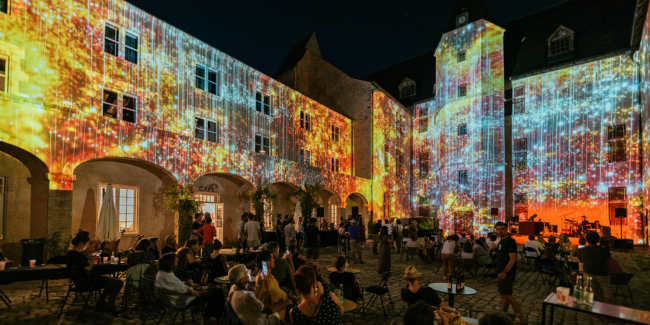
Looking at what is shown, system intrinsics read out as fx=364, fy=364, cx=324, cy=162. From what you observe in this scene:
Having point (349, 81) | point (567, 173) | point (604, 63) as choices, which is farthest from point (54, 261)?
point (604, 63)

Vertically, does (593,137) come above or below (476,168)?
above

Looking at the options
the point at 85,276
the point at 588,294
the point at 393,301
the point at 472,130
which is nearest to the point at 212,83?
the point at 85,276

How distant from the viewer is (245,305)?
3.92 m

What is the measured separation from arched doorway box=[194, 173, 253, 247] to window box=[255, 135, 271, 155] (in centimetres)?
243

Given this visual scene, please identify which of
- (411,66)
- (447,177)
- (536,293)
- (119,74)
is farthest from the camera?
(411,66)

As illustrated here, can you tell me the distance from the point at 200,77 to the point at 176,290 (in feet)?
39.8

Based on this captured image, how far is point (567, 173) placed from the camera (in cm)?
2202

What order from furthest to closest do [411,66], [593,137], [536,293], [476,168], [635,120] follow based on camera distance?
[411,66], [476,168], [593,137], [635,120], [536,293]

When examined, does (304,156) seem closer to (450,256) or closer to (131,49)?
(131,49)

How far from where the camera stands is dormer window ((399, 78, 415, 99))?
33.2 metres

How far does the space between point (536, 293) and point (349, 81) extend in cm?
2120

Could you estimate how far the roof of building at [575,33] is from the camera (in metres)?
22.1

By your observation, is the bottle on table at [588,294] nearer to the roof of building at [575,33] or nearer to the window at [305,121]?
the window at [305,121]

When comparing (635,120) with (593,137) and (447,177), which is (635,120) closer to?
(593,137)
